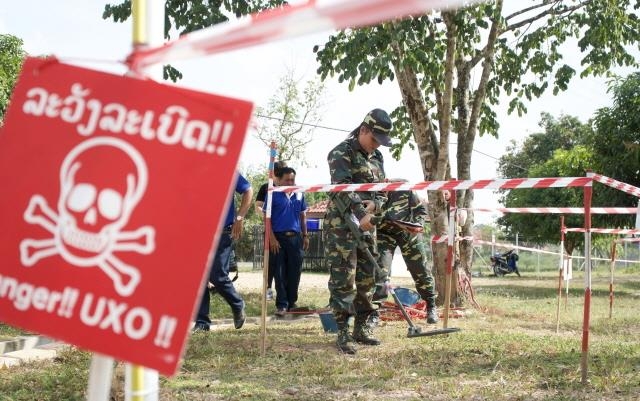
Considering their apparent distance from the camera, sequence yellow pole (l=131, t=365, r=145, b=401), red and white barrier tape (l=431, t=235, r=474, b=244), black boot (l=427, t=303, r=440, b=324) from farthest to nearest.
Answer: red and white barrier tape (l=431, t=235, r=474, b=244)
black boot (l=427, t=303, r=440, b=324)
yellow pole (l=131, t=365, r=145, b=401)

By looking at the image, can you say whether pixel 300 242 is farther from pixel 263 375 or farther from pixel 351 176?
pixel 263 375

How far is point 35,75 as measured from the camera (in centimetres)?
163

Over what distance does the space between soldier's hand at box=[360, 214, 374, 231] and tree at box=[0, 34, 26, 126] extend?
21.2ft

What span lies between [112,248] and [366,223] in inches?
152

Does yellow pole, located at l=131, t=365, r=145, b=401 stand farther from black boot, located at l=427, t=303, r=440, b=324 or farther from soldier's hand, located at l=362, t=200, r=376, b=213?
black boot, located at l=427, t=303, r=440, b=324

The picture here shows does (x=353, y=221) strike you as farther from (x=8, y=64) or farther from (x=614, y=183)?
(x=8, y=64)

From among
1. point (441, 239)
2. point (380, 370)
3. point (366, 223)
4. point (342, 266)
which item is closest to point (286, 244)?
point (441, 239)

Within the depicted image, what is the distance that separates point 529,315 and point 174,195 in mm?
8257

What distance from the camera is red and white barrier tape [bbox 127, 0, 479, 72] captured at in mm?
1302

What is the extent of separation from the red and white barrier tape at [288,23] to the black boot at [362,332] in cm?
441

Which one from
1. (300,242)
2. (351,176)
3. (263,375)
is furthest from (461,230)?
(263,375)

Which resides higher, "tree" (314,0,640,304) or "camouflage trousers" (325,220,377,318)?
"tree" (314,0,640,304)

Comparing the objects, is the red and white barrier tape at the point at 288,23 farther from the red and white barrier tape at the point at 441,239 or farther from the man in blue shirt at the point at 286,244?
the red and white barrier tape at the point at 441,239

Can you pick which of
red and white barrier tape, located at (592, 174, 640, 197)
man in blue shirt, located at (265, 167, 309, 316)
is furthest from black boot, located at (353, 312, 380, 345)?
man in blue shirt, located at (265, 167, 309, 316)
